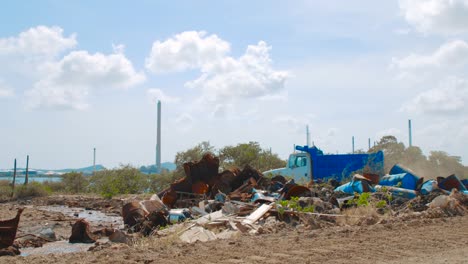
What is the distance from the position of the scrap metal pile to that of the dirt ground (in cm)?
93

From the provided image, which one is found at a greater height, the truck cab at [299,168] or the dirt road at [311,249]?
the truck cab at [299,168]


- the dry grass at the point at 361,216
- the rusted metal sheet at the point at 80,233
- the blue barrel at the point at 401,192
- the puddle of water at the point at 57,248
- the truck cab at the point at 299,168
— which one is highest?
the truck cab at the point at 299,168

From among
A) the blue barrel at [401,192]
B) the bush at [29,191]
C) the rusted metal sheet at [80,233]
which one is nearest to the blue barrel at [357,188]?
the blue barrel at [401,192]

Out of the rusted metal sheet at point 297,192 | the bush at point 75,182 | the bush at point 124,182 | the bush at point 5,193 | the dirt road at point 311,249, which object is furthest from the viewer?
the bush at point 75,182

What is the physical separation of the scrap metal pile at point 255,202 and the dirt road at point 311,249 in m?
1.32

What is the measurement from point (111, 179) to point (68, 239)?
2185 cm

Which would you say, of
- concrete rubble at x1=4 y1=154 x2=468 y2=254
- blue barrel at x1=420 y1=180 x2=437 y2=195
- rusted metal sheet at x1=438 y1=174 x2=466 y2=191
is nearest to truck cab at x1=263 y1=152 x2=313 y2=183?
concrete rubble at x1=4 y1=154 x2=468 y2=254

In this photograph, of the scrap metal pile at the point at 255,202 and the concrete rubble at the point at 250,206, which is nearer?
the concrete rubble at the point at 250,206

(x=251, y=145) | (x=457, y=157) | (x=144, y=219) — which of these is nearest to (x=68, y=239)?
(x=144, y=219)

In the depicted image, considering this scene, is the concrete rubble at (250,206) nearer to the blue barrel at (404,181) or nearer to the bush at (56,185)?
the blue barrel at (404,181)

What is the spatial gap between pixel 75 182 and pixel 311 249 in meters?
41.8

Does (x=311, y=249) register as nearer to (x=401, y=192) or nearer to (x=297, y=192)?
(x=297, y=192)

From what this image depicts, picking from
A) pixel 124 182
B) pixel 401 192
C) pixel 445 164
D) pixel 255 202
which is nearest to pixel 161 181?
pixel 124 182

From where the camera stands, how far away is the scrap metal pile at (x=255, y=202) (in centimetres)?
1318
